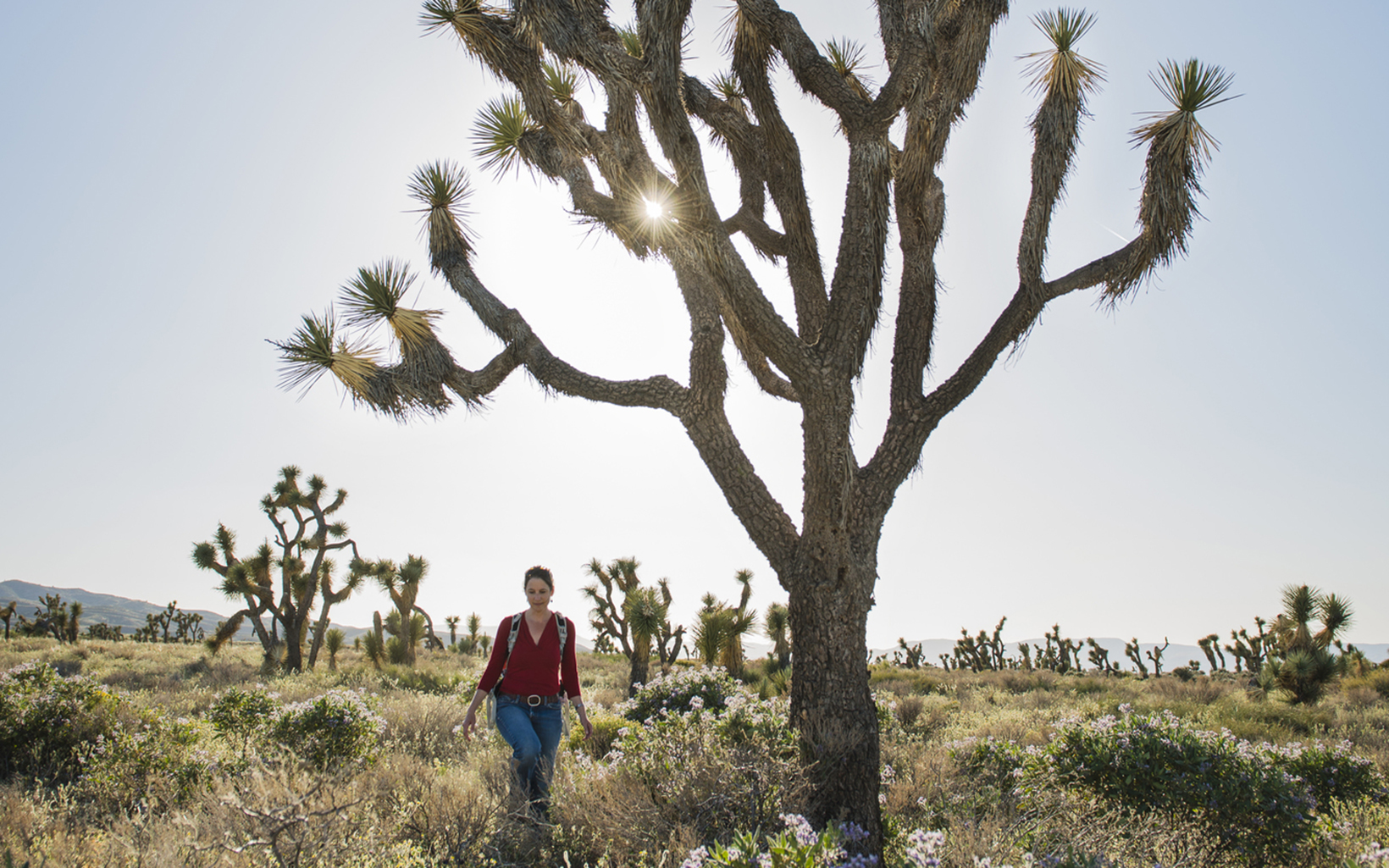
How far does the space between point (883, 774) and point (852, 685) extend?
0.92 meters

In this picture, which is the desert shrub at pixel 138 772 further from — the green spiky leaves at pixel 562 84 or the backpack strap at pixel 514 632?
the green spiky leaves at pixel 562 84

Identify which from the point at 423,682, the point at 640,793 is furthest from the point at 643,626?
the point at 640,793

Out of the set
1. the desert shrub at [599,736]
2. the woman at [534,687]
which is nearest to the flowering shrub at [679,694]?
the desert shrub at [599,736]

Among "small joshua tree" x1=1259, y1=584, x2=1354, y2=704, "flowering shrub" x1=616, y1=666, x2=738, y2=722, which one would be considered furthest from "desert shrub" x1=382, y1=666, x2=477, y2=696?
"small joshua tree" x1=1259, y1=584, x2=1354, y2=704

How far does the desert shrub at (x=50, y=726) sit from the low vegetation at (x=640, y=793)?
2 centimetres

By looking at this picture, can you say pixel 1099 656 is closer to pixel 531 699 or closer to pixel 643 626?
pixel 643 626

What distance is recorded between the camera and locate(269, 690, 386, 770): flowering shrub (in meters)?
5.76

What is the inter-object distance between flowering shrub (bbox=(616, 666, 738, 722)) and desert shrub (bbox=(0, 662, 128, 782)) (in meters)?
4.61

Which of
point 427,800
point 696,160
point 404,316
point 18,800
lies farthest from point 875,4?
point 18,800

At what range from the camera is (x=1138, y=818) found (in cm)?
412

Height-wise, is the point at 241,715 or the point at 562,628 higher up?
the point at 562,628

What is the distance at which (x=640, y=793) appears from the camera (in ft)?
12.6

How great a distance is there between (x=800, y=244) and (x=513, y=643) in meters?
4.30

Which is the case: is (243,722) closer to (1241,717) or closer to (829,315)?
(829,315)
